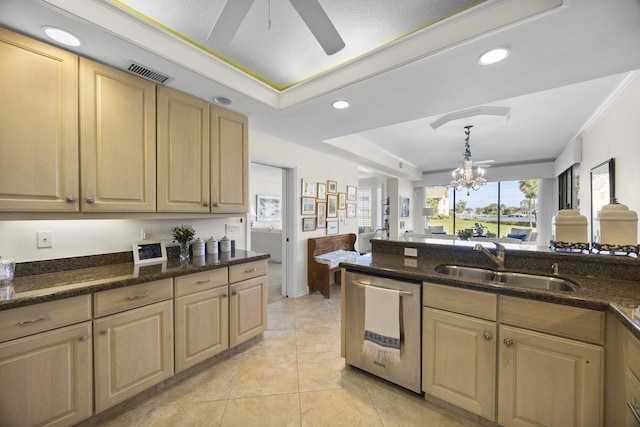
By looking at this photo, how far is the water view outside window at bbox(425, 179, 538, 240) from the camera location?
7.21 meters

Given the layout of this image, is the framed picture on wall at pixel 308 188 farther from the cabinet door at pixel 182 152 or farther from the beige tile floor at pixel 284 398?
the beige tile floor at pixel 284 398

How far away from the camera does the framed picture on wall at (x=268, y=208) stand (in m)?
9.05

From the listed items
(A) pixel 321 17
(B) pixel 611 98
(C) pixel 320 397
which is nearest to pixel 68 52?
(A) pixel 321 17

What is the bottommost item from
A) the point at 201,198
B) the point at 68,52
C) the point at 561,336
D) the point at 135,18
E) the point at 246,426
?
the point at 246,426

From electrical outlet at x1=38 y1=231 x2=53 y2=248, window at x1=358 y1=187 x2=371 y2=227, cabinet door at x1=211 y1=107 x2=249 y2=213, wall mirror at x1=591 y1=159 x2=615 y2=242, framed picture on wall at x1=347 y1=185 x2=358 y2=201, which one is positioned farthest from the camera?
window at x1=358 y1=187 x2=371 y2=227

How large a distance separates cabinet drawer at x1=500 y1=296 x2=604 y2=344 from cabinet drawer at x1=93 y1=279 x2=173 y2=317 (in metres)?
2.20

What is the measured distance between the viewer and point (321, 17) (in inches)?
48.1

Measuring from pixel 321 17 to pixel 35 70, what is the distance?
171 centimetres

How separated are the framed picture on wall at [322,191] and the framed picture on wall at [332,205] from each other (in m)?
0.13

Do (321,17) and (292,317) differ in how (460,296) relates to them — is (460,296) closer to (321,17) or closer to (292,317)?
(321,17)

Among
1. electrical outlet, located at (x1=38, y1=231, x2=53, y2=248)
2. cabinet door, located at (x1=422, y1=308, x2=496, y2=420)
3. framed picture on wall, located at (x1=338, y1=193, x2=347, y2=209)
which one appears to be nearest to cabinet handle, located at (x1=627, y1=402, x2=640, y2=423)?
cabinet door, located at (x1=422, y1=308, x2=496, y2=420)

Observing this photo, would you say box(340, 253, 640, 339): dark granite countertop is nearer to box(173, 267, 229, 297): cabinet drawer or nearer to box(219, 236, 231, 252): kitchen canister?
box(173, 267, 229, 297): cabinet drawer

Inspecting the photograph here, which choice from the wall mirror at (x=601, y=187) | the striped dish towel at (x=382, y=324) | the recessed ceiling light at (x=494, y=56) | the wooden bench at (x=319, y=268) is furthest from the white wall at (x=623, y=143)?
the wooden bench at (x=319, y=268)

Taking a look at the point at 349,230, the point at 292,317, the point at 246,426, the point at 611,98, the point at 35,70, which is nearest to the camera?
the point at 35,70
